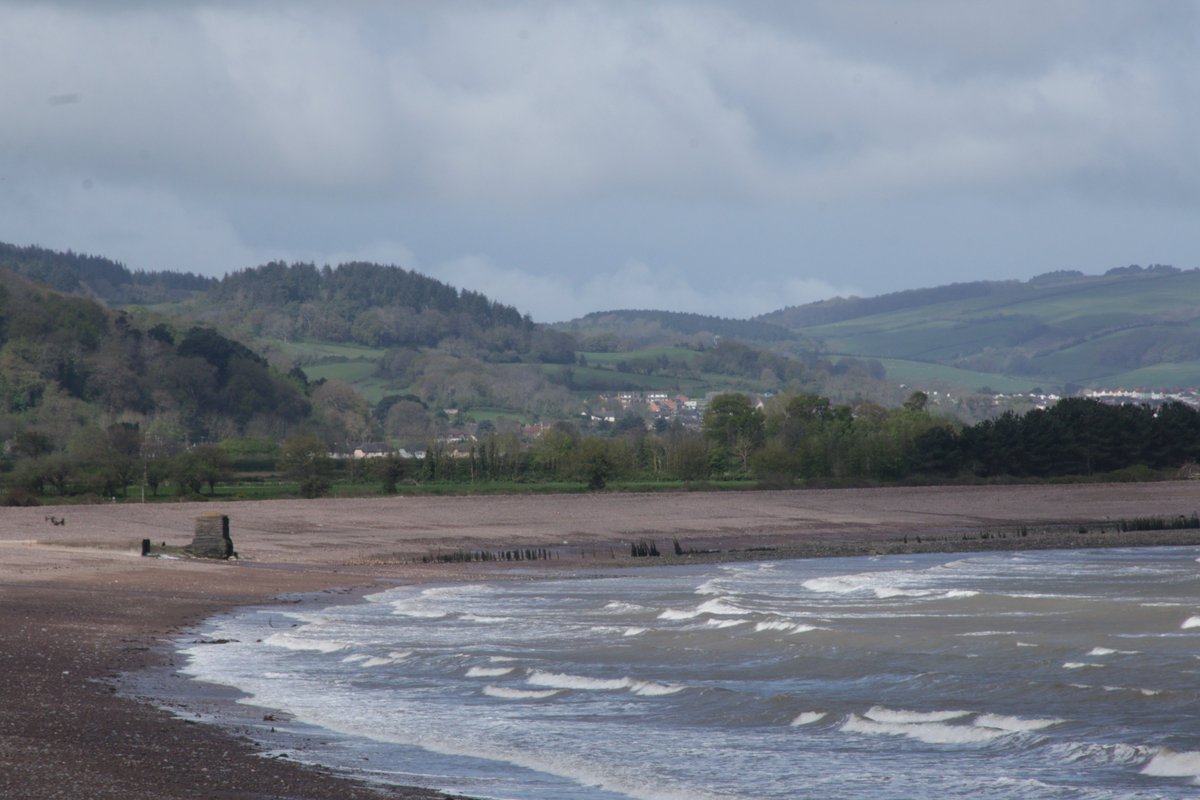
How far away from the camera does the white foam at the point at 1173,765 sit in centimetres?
1141

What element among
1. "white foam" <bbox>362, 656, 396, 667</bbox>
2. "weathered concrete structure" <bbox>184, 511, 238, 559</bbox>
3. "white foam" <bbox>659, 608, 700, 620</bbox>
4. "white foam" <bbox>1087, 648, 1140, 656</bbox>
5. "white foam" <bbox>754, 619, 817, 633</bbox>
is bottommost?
"white foam" <bbox>1087, 648, 1140, 656</bbox>

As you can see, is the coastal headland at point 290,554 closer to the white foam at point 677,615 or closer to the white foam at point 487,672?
the white foam at point 487,672

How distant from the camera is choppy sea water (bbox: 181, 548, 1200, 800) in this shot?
11.6 metres

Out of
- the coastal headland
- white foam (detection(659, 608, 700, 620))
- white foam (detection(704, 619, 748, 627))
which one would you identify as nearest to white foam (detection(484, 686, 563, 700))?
the coastal headland

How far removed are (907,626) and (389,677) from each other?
9269mm

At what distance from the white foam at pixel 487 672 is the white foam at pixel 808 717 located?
15.3 feet

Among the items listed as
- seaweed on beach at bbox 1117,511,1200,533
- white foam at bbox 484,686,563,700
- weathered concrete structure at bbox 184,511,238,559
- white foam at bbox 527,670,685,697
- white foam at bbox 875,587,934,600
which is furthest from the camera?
seaweed on beach at bbox 1117,511,1200,533

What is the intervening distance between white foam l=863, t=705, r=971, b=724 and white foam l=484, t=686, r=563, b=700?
3854 mm

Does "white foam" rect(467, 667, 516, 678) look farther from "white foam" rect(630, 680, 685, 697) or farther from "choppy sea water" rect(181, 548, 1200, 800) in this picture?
"white foam" rect(630, 680, 685, 697)

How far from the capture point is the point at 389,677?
17531 mm

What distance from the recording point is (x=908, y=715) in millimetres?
14391

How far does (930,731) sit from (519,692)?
199 inches

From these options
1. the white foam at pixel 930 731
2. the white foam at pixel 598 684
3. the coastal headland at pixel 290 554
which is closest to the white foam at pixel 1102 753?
the white foam at pixel 930 731

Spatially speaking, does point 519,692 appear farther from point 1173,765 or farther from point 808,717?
point 1173,765
